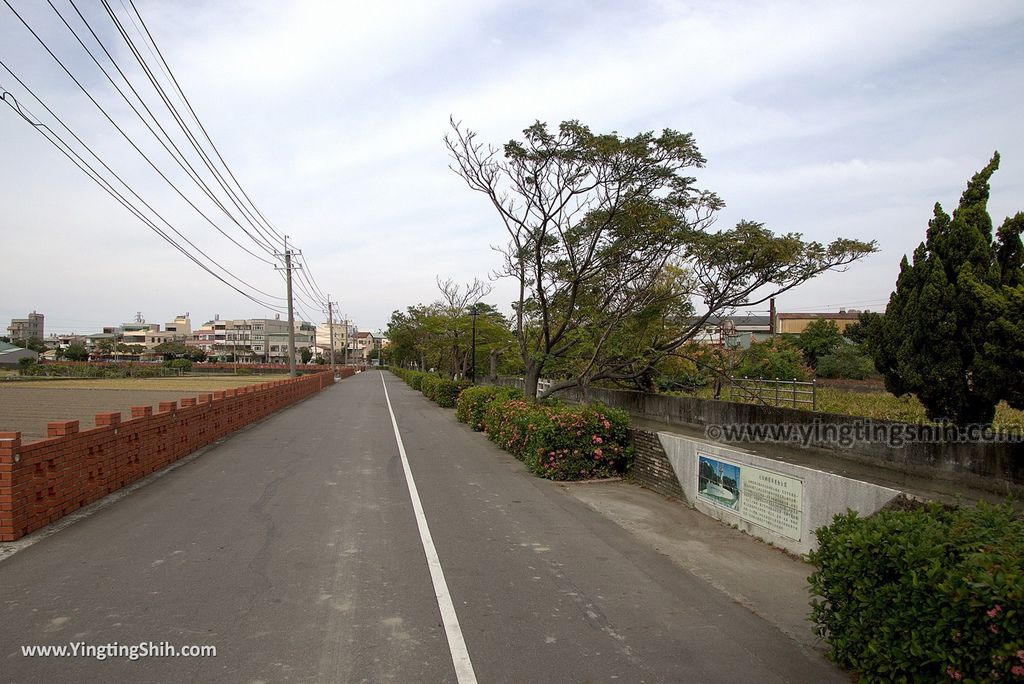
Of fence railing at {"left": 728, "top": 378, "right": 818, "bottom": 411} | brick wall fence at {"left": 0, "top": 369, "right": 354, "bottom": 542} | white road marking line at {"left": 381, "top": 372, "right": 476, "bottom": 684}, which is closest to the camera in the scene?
white road marking line at {"left": 381, "top": 372, "right": 476, "bottom": 684}

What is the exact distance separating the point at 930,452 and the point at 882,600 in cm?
876

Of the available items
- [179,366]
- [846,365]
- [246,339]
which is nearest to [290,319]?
[846,365]

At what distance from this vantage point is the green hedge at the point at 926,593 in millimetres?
2824

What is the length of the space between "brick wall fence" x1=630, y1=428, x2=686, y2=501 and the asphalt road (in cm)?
148

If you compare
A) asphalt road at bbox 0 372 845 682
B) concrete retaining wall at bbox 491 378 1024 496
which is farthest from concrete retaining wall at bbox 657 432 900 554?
concrete retaining wall at bbox 491 378 1024 496

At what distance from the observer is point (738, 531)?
7.38m

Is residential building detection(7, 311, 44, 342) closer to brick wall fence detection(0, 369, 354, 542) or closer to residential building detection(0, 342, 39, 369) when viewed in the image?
residential building detection(0, 342, 39, 369)

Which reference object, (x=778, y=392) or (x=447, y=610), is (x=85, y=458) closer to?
(x=447, y=610)

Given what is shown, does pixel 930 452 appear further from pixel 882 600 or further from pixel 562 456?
pixel 882 600

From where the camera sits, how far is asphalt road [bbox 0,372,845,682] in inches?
150

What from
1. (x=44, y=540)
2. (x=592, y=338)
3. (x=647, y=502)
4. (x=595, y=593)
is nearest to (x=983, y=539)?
(x=595, y=593)

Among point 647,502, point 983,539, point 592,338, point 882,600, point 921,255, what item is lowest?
point 647,502

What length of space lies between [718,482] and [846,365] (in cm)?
3015

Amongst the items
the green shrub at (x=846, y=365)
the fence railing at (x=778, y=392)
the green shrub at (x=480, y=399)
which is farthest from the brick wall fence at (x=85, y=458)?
the green shrub at (x=846, y=365)
